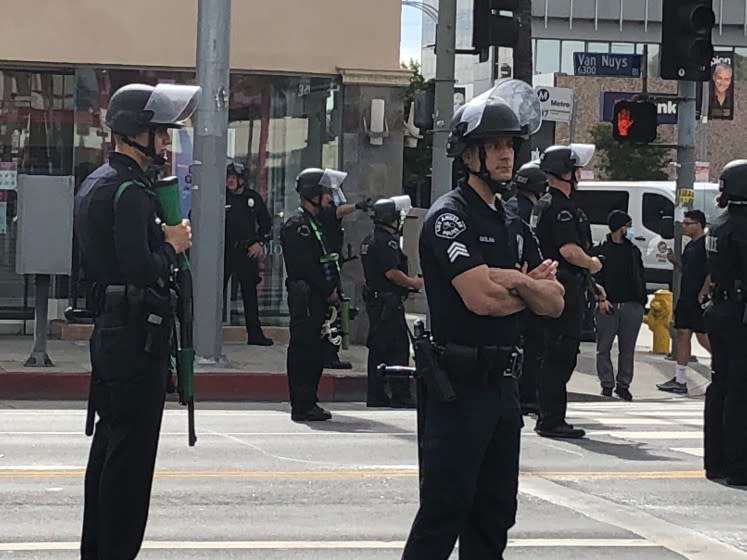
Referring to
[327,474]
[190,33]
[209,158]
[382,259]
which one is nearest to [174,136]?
[190,33]

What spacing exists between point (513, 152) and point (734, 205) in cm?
362

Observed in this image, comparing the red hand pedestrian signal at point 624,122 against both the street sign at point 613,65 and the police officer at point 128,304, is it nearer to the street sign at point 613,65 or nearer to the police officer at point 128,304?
the street sign at point 613,65

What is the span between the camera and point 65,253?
45.0 feet

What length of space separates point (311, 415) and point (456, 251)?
261 inches

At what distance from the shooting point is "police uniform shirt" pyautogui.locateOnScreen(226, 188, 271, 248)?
16203 millimetres

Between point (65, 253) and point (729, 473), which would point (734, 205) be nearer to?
point (729, 473)

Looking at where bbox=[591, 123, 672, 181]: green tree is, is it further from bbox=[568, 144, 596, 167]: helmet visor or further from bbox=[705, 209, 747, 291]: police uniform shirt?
bbox=[705, 209, 747, 291]: police uniform shirt

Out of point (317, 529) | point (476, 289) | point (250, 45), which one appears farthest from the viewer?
point (250, 45)

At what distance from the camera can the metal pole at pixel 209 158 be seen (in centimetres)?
1444

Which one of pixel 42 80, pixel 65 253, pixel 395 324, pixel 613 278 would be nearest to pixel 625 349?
pixel 613 278

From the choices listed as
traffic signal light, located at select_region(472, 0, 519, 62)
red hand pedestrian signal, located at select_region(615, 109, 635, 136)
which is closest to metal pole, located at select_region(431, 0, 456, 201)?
traffic signal light, located at select_region(472, 0, 519, 62)

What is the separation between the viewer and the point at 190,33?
16.8 meters

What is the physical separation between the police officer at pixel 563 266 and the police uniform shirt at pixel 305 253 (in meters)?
1.94

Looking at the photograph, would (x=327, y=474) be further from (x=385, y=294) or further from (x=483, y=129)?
(x=483, y=129)
